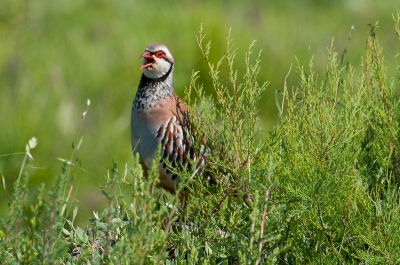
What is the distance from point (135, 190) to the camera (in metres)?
2.02

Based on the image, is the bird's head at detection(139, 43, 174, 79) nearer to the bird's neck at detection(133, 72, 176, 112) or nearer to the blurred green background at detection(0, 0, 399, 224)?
the bird's neck at detection(133, 72, 176, 112)

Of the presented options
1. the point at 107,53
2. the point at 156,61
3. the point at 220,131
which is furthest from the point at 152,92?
the point at 107,53

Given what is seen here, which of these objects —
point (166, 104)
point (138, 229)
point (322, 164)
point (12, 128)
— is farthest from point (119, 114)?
point (138, 229)

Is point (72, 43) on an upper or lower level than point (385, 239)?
upper

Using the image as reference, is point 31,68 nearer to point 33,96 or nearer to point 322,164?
point 33,96

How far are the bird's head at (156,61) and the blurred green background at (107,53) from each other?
924mm

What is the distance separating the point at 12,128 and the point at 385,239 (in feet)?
9.37

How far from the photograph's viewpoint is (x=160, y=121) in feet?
11.7

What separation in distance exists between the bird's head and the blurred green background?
36.4 inches

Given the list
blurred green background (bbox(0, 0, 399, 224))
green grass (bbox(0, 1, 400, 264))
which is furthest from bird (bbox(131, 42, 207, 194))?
blurred green background (bbox(0, 0, 399, 224))

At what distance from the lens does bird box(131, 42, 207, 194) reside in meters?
3.50

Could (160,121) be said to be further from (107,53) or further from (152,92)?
(107,53)

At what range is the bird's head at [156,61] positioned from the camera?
12.2 feet

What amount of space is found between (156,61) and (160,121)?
1.05 feet
